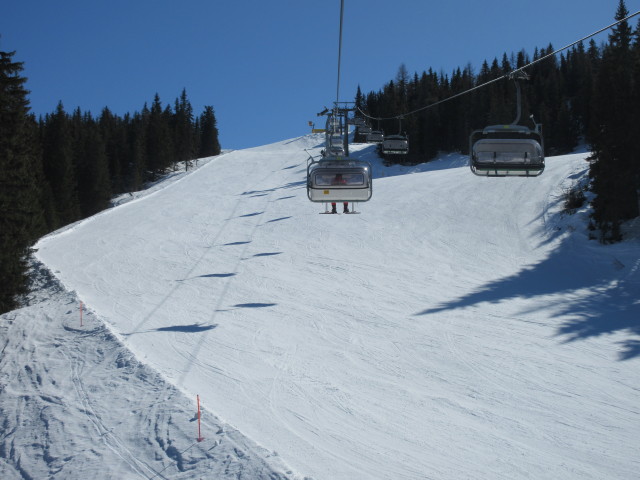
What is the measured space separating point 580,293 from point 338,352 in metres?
10.1

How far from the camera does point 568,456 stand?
995 cm

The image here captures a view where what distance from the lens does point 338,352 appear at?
15289mm

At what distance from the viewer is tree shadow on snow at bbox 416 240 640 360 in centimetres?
1648

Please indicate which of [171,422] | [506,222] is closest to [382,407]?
[171,422]

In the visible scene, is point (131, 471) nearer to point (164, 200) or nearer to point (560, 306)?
point (560, 306)

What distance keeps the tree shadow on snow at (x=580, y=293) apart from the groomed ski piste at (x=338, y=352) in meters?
0.11

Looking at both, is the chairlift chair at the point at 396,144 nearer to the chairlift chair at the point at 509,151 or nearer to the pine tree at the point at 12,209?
the chairlift chair at the point at 509,151

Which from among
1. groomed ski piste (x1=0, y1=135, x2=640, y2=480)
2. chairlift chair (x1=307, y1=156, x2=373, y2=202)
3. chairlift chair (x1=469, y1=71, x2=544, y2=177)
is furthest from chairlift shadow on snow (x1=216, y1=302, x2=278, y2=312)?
chairlift chair (x1=469, y1=71, x2=544, y2=177)

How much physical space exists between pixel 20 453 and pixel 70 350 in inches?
199

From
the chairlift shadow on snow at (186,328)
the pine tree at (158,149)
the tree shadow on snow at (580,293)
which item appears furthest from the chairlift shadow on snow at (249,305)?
the pine tree at (158,149)

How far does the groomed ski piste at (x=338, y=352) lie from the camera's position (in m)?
10.1

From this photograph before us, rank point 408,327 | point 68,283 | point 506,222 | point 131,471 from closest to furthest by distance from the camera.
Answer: point 131,471
point 408,327
point 68,283
point 506,222

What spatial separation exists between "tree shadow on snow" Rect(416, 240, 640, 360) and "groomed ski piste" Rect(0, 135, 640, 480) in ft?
0.36

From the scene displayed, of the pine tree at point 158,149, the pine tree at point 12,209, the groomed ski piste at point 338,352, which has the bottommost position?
the groomed ski piste at point 338,352
